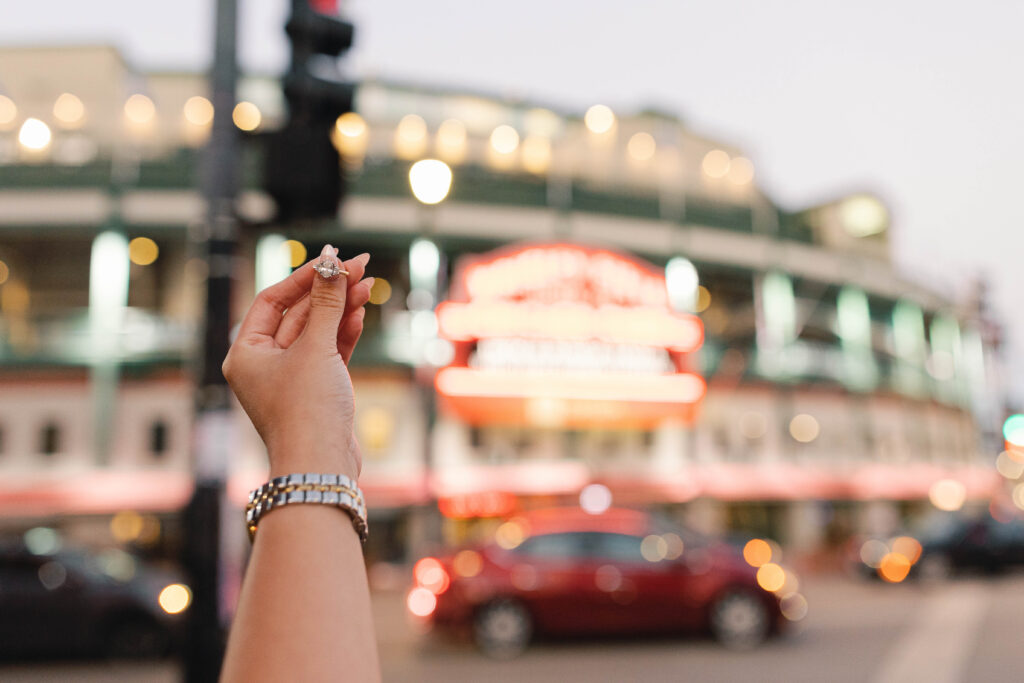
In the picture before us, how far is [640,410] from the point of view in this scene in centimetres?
2133

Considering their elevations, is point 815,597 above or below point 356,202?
below

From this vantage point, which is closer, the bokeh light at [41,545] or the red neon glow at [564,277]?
the bokeh light at [41,545]

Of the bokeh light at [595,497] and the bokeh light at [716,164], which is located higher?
the bokeh light at [716,164]

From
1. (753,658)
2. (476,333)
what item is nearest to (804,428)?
(476,333)

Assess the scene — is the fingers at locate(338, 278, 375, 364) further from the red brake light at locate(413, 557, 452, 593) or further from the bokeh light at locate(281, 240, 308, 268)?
the bokeh light at locate(281, 240, 308, 268)

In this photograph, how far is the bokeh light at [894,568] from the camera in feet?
60.6

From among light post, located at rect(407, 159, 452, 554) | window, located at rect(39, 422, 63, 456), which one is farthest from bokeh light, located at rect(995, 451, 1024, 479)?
window, located at rect(39, 422, 63, 456)

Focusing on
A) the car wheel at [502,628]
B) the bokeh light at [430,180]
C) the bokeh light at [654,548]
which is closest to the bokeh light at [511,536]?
the car wheel at [502,628]

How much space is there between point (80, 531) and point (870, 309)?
32729 millimetres

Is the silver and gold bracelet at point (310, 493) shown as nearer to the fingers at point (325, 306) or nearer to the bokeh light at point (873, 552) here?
the fingers at point (325, 306)

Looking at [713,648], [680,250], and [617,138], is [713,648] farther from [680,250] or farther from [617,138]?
[617,138]

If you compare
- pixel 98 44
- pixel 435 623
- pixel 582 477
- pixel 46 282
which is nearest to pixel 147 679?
pixel 435 623

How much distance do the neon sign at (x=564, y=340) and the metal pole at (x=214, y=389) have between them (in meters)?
14.4

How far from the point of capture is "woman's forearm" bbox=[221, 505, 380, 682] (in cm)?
104
